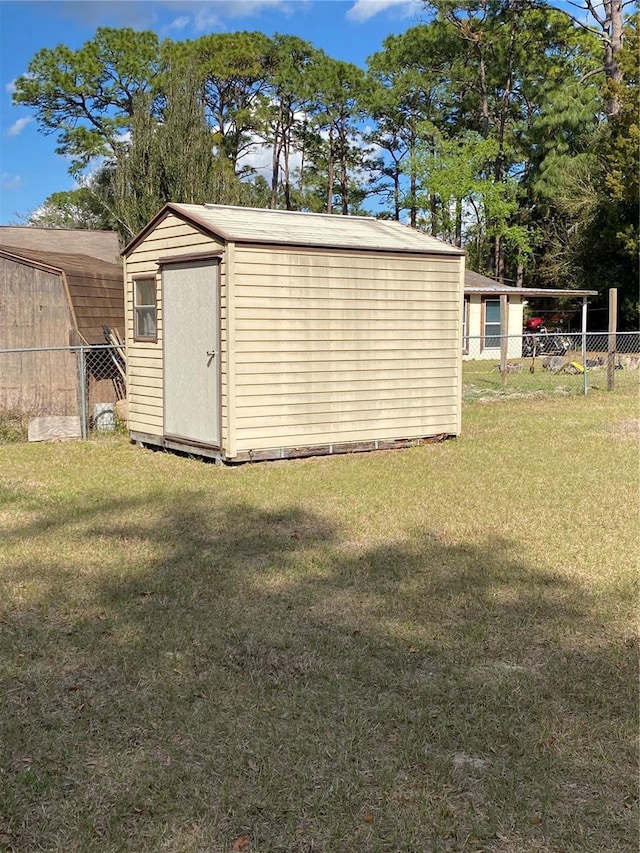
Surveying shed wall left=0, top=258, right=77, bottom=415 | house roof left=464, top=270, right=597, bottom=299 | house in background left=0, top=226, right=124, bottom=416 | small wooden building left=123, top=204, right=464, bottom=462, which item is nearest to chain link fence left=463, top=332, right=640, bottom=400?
house roof left=464, top=270, right=597, bottom=299

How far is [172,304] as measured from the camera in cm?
910

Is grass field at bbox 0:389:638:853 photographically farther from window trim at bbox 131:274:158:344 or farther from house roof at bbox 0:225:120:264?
house roof at bbox 0:225:120:264

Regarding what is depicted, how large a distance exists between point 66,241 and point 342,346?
1040cm

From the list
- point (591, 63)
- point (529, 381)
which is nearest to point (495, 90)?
point (591, 63)

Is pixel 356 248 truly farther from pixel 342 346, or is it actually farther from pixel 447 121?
pixel 447 121

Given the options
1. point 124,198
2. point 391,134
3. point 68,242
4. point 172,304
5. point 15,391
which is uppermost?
point 391,134

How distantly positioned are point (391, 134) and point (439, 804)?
4158 cm

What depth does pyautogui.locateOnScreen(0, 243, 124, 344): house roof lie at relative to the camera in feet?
36.0

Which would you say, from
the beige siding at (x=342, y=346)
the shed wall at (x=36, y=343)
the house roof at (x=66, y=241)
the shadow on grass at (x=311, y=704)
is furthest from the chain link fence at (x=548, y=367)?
the shadow on grass at (x=311, y=704)

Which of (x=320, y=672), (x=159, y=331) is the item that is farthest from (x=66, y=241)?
(x=320, y=672)

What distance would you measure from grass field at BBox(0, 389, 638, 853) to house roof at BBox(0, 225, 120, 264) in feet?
35.5

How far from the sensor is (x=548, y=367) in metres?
20.5

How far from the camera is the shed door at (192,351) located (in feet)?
27.7

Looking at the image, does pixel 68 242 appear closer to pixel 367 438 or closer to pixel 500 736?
pixel 367 438
